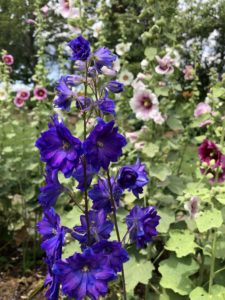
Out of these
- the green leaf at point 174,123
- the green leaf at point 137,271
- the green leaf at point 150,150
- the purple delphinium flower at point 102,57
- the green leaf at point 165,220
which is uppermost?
the purple delphinium flower at point 102,57

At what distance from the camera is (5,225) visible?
4000 mm

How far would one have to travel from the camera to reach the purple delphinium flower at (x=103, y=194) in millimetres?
1676

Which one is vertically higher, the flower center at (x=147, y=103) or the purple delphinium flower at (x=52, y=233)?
the flower center at (x=147, y=103)

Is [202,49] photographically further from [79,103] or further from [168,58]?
[79,103]

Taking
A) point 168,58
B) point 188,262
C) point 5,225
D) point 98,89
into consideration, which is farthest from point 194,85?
point 98,89

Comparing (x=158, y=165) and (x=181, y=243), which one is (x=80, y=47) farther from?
(x=158, y=165)

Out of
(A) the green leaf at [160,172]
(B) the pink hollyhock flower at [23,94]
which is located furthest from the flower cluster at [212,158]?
(B) the pink hollyhock flower at [23,94]

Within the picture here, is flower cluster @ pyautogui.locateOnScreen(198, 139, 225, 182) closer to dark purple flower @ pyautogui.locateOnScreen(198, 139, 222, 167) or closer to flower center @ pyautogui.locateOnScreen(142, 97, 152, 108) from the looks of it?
dark purple flower @ pyautogui.locateOnScreen(198, 139, 222, 167)

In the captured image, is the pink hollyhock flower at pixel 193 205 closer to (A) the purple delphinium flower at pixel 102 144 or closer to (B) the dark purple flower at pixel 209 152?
(B) the dark purple flower at pixel 209 152

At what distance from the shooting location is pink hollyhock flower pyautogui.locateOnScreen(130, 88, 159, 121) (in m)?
3.14

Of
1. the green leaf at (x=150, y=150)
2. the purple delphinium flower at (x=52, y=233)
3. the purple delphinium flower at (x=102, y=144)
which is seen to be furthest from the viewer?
the green leaf at (x=150, y=150)

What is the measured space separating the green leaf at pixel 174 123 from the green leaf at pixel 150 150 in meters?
0.25

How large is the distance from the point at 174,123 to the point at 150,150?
346mm

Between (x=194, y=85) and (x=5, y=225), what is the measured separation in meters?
1.94
